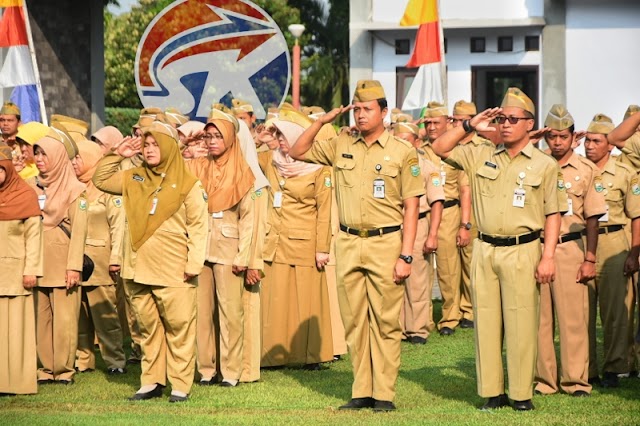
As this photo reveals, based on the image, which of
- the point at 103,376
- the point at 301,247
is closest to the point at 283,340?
the point at 301,247

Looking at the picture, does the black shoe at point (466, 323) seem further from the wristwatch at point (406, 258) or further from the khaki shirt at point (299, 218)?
the wristwatch at point (406, 258)

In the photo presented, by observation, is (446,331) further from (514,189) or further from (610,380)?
(514,189)

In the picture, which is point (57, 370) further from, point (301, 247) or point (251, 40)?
point (251, 40)

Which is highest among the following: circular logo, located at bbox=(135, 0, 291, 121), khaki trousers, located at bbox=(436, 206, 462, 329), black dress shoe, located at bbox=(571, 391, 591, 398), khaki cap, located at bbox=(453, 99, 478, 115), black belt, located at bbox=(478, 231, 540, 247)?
circular logo, located at bbox=(135, 0, 291, 121)

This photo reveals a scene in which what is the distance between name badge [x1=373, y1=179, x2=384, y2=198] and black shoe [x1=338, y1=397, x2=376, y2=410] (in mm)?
1574

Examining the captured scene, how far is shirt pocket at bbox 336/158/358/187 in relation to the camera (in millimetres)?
10539

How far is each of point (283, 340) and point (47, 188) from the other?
2837mm

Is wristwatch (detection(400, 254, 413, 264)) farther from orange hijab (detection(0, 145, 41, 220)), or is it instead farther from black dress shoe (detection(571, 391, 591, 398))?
orange hijab (detection(0, 145, 41, 220))

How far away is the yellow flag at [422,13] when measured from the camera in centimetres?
2136

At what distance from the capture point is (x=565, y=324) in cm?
1155

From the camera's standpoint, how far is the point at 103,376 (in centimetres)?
1265

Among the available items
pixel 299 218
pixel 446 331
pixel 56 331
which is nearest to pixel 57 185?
pixel 56 331

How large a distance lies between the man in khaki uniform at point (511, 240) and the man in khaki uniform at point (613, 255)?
5.63 feet

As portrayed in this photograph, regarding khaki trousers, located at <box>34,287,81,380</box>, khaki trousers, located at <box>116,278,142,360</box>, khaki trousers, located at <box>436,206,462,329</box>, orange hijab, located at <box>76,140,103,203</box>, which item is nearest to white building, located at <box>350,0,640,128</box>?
khaki trousers, located at <box>436,206,462,329</box>
